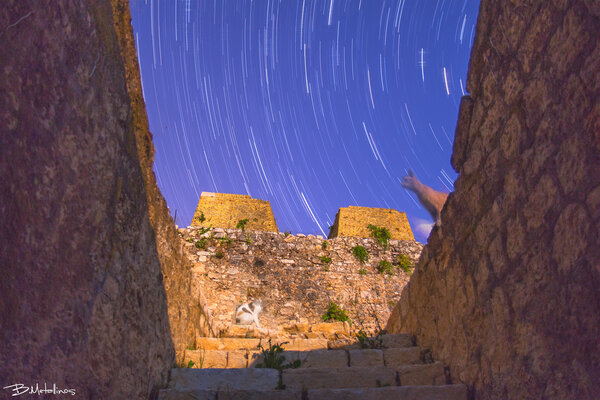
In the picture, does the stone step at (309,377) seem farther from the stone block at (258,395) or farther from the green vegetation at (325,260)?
the green vegetation at (325,260)

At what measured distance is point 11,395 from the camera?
1.40 m

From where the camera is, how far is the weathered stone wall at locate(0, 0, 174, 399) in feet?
4.72

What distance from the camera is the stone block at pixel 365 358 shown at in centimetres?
359

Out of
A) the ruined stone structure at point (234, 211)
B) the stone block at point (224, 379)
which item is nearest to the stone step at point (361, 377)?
the stone block at point (224, 379)

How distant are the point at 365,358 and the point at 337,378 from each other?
2.06ft

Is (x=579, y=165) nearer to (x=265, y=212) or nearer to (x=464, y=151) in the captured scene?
(x=464, y=151)

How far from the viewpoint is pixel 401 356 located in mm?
3592

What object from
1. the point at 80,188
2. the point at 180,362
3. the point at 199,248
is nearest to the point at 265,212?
the point at 199,248

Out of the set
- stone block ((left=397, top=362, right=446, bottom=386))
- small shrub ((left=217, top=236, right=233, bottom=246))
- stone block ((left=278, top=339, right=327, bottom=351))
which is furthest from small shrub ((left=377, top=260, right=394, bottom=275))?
stone block ((left=397, top=362, right=446, bottom=386))

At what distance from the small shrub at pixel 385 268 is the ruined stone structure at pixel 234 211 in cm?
388

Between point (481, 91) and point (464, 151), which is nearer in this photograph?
point (481, 91)

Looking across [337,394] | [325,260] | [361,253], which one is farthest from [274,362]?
[361,253]

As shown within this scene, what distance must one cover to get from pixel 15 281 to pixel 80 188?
579mm

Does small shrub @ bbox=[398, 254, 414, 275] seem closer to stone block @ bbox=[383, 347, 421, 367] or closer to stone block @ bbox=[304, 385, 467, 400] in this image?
stone block @ bbox=[383, 347, 421, 367]
